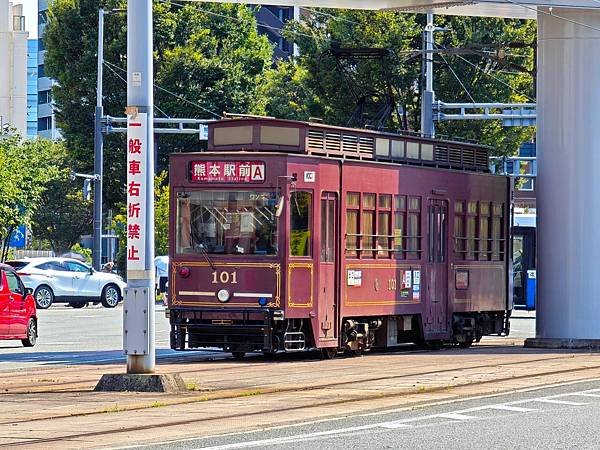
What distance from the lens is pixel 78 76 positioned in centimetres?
6262

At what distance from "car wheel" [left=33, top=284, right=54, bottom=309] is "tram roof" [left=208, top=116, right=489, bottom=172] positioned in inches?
854

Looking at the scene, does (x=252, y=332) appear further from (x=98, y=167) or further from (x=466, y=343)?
(x=98, y=167)

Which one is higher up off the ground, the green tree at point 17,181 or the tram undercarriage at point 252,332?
the green tree at point 17,181

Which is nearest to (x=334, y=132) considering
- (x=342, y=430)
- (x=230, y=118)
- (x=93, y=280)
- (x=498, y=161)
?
(x=230, y=118)

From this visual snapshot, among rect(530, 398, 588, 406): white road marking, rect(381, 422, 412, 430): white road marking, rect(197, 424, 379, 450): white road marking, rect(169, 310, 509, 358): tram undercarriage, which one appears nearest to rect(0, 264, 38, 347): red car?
rect(169, 310, 509, 358): tram undercarriage

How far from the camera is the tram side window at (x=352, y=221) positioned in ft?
80.6

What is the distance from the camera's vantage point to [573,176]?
90.8ft

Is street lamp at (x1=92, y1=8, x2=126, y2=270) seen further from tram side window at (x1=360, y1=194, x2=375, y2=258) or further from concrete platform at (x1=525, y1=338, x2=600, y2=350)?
tram side window at (x1=360, y1=194, x2=375, y2=258)

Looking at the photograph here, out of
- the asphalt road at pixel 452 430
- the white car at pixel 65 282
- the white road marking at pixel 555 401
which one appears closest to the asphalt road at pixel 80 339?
the white car at pixel 65 282

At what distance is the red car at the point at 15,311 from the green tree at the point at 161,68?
3248cm

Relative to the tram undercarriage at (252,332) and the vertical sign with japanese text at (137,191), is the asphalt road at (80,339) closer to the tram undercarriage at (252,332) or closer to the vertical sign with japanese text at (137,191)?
the tram undercarriage at (252,332)

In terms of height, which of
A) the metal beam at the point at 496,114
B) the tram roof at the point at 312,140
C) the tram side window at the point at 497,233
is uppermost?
the metal beam at the point at 496,114

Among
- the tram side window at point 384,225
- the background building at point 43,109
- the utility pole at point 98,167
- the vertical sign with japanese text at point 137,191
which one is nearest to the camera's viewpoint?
the vertical sign with japanese text at point 137,191

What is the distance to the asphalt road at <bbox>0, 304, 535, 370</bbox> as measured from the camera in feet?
80.9
